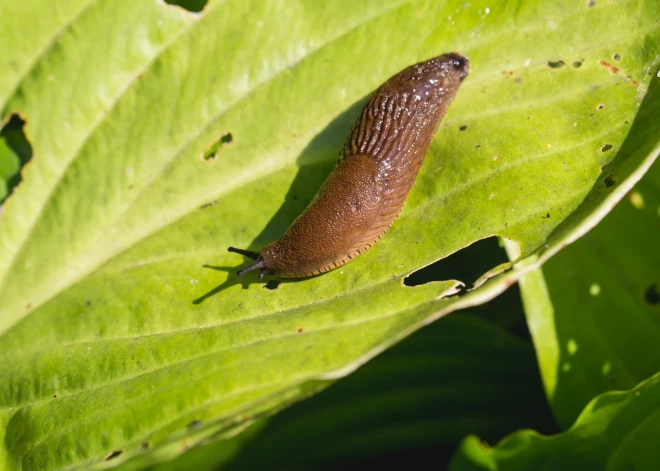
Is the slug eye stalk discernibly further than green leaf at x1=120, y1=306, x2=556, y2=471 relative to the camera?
No

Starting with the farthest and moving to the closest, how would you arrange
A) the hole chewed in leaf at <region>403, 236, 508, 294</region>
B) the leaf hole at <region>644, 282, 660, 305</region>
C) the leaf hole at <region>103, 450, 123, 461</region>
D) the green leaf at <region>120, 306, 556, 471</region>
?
1. the hole chewed in leaf at <region>403, 236, 508, 294</region>
2. the green leaf at <region>120, 306, 556, 471</region>
3. the leaf hole at <region>644, 282, 660, 305</region>
4. the leaf hole at <region>103, 450, 123, 461</region>

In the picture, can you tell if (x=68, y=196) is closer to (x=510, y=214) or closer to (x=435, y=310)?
(x=435, y=310)

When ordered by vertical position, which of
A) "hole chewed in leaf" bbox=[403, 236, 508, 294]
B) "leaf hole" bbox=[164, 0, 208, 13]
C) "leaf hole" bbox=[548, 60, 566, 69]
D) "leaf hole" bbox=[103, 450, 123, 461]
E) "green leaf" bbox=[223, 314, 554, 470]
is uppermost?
"leaf hole" bbox=[164, 0, 208, 13]

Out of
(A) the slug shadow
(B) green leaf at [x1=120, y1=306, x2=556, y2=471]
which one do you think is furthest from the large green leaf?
(B) green leaf at [x1=120, y1=306, x2=556, y2=471]

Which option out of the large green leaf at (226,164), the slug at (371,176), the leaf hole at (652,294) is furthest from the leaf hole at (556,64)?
the leaf hole at (652,294)

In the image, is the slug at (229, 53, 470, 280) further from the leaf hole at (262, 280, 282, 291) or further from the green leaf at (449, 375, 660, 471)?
the green leaf at (449, 375, 660, 471)

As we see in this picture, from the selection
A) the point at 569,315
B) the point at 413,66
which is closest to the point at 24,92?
the point at 413,66

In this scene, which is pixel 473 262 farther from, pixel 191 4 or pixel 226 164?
pixel 191 4
